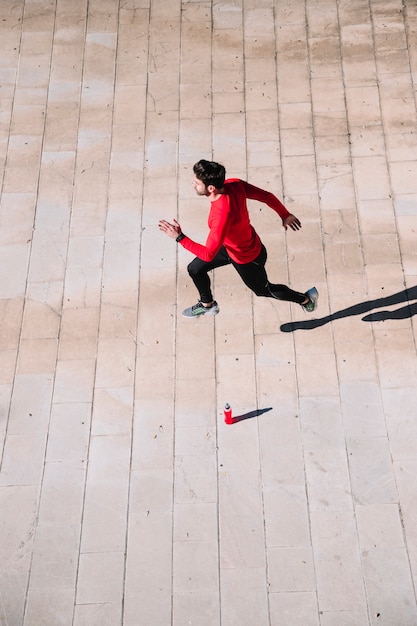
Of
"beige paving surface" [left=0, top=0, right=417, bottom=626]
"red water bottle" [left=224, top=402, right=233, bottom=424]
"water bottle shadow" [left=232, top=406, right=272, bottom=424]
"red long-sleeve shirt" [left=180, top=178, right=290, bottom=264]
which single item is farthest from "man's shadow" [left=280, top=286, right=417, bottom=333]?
"red long-sleeve shirt" [left=180, top=178, right=290, bottom=264]

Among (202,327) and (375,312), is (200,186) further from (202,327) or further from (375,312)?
(375,312)

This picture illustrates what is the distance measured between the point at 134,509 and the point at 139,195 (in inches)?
165

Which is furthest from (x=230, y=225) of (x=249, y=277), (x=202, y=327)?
(x=202, y=327)

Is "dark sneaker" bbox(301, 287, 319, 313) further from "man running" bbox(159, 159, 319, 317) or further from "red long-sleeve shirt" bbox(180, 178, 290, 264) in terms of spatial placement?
"red long-sleeve shirt" bbox(180, 178, 290, 264)

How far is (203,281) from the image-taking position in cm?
735

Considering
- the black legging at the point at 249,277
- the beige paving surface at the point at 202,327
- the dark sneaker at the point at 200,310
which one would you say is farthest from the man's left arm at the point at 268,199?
the dark sneaker at the point at 200,310

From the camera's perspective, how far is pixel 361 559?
6.57 metres

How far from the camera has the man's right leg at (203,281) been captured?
23.4 ft

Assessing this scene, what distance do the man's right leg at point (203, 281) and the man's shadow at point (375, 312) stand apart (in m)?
0.93

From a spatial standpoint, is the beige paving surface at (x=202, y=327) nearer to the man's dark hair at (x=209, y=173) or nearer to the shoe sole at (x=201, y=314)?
the shoe sole at (x=201, y=314)

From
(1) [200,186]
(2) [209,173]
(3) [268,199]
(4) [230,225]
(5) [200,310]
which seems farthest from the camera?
(5) [200,310]

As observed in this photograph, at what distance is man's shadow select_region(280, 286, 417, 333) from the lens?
787cm

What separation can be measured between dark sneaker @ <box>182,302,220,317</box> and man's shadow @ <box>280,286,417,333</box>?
837 mm

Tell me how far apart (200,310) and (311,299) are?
1.33 m
